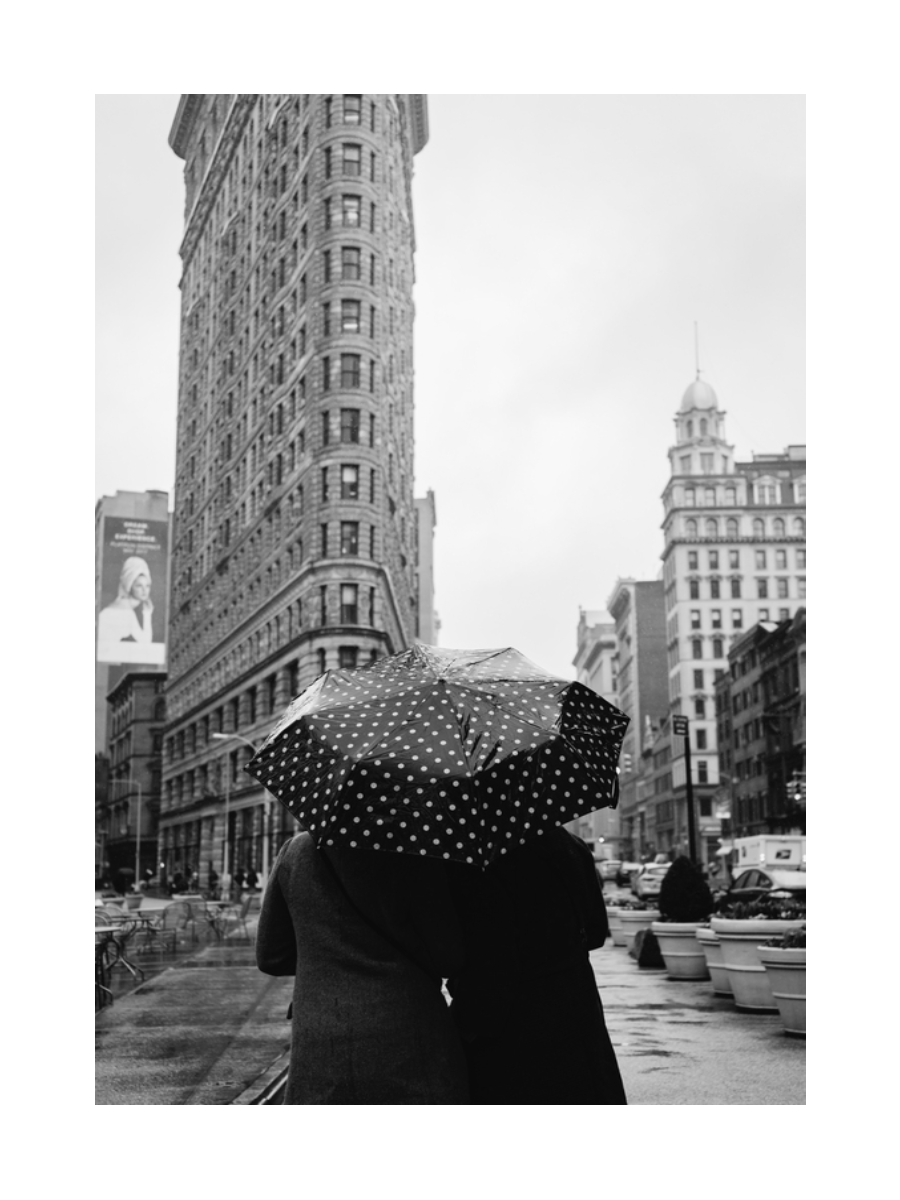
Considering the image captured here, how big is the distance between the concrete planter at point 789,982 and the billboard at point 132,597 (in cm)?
1134

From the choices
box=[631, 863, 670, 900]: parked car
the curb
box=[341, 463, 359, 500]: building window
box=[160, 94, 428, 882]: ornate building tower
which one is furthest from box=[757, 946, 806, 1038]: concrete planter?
box=[341, 463, 359, 500]: building window

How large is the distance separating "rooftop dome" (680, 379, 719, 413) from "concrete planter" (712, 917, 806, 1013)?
433 feet

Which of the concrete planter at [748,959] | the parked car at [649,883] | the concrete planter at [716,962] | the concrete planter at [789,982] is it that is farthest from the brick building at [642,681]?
the concrete planter at [789,982]

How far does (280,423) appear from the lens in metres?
70.2

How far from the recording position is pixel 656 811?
5212 inches

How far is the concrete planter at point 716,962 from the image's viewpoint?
13.8 meters

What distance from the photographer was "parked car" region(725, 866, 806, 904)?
2461 cm

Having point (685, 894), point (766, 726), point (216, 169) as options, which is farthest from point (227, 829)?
point (685, 894)

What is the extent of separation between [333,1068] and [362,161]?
2564 inches

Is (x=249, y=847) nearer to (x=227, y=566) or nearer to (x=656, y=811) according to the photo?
(x=227, y=566)
